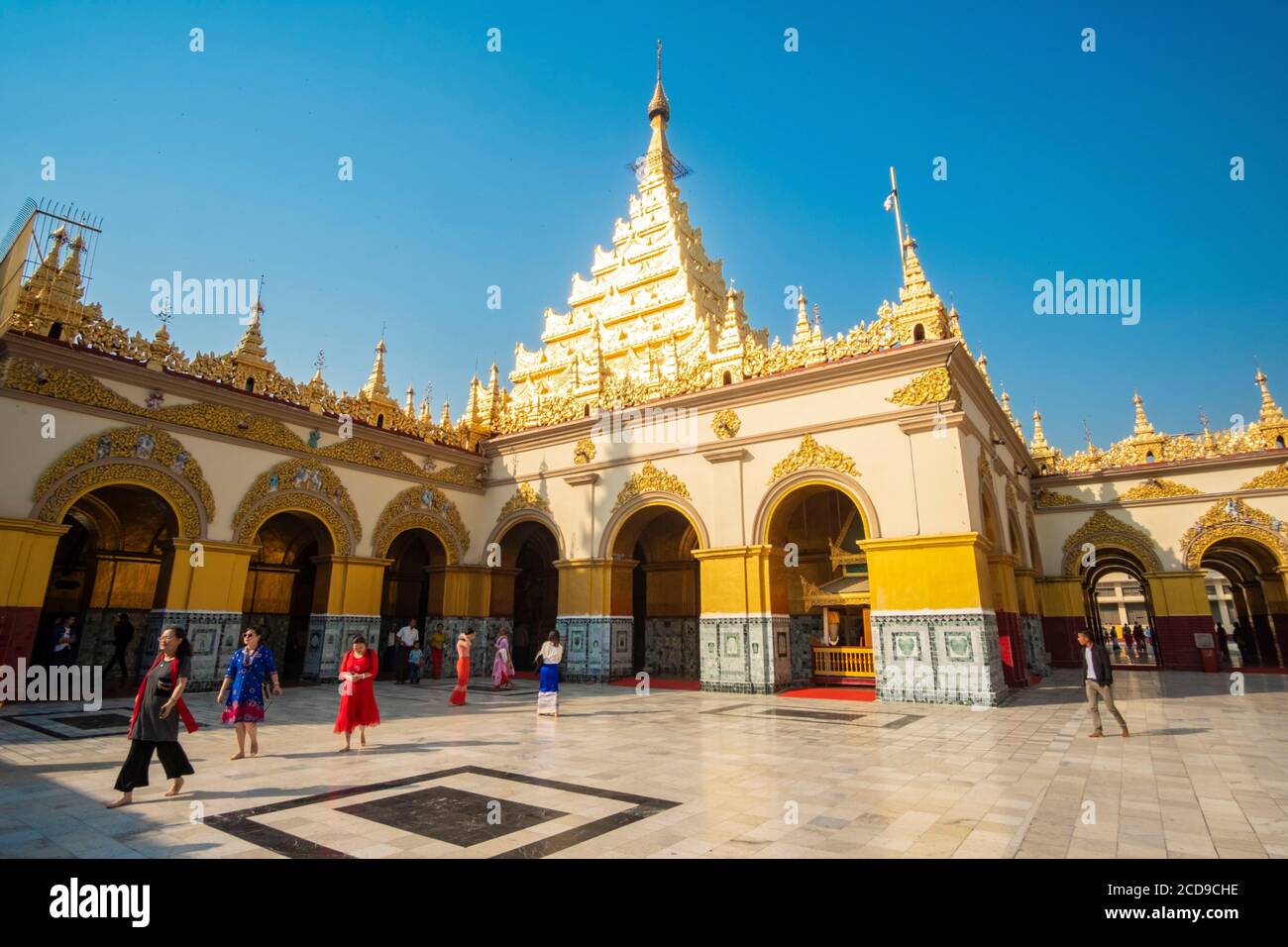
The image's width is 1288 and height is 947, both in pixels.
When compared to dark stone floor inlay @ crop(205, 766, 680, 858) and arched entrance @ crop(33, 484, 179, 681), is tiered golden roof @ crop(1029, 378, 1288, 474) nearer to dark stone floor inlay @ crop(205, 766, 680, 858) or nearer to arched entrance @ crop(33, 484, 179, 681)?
dark stone floor inlay @ crop(205, 766, 680, 858)

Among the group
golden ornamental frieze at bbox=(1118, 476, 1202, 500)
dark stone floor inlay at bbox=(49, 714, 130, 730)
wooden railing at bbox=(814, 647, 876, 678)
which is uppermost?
golden ornamental frieze at bbox=(1118, 476, 1202, 500)

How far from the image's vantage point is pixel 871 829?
14.3 feet

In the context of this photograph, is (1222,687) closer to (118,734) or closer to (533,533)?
(533,533)

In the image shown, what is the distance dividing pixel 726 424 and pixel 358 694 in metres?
9.72

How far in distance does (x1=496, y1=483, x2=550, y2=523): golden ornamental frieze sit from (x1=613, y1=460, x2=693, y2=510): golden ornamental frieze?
8.44ft

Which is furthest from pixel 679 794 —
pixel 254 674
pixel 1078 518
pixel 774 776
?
pixel 1078 518

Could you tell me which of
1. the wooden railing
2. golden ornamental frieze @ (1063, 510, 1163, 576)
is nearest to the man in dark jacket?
the wooden railing

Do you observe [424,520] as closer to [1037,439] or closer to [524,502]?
[524,502]

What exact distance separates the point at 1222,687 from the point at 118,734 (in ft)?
67.1

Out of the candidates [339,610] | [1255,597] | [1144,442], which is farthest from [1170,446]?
[339,610]

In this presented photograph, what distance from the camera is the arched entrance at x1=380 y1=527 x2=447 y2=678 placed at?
18.1 m

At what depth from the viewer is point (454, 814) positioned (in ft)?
15.8

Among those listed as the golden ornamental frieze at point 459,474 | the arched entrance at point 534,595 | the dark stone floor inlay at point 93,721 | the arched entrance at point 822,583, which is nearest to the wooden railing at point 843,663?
the arched entrance at point 822,583
